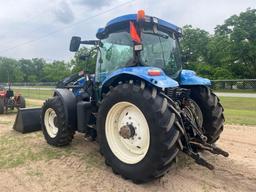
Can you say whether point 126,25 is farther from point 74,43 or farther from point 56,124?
point 56,124

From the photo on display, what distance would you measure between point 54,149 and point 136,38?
2.90m

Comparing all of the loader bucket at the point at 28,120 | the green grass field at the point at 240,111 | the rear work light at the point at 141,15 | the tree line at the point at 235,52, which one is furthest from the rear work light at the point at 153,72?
the tree line at the point at 235,52

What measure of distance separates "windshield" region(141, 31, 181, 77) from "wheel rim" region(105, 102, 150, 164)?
2.79 ft

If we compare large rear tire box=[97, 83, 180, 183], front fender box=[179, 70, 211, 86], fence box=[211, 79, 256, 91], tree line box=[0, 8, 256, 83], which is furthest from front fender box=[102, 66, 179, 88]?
tree line box=[0, 8, 256, 83]

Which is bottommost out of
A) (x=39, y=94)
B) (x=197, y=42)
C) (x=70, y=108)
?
(x=39, y=94)

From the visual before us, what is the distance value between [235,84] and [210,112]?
71.0ft

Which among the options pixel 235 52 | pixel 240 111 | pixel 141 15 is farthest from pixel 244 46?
pixel 141 15

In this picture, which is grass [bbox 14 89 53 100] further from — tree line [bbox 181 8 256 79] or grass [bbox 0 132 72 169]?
tree line [bbox 181 8 256 79]

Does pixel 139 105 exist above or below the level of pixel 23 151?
above

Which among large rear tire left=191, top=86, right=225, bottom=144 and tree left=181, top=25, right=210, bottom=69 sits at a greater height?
tree left=181, top=25, right=210, bottom=69

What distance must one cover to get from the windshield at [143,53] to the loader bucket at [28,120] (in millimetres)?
2724

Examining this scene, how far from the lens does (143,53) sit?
4637 mm

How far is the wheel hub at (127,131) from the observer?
170 inches

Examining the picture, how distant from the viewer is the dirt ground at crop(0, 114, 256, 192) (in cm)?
402
